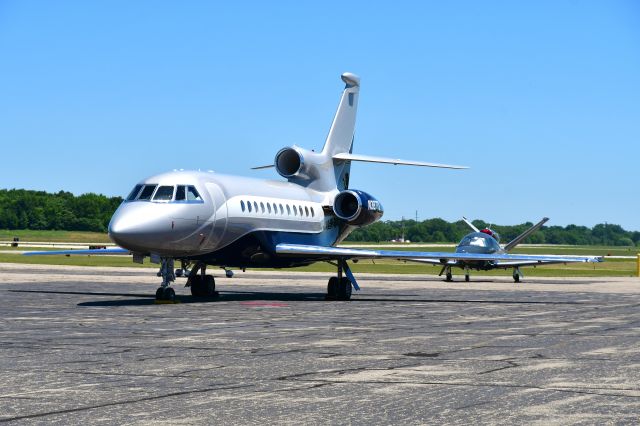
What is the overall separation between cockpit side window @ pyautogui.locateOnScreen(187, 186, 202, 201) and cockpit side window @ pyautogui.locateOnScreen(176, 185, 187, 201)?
0.12m

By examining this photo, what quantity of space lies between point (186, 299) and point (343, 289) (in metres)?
4.57

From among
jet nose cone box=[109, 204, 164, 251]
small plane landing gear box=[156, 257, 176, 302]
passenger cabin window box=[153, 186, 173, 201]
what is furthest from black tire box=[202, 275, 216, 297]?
jet nose cone box=[109, 204, 164, 251]

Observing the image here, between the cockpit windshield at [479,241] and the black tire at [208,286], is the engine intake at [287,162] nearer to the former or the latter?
the black tire at [208,286]

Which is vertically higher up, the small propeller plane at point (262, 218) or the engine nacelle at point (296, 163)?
the engine nacelle at point (296, 163)

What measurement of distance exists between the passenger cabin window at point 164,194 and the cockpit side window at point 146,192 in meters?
0.15

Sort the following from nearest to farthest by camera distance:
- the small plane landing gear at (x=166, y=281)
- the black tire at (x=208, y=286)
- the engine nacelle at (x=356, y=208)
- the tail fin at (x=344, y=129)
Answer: the small plane landing gear at (x=166, y=281) → the black tire at (x=208, y=286) → the engine nacelle at (x=356, y=208) → the tail fin at (x=344, y=129)

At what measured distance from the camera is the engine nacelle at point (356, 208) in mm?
33125

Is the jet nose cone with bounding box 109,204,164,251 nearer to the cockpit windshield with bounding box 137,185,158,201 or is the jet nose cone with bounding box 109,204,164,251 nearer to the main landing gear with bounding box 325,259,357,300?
Answer: the cockpit windshield with bounding box 137,185,158,201

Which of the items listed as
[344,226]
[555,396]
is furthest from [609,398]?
[344,226]

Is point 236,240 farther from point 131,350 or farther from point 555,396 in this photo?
point 555,396

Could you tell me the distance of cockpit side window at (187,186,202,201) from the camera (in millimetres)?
Answer: 26984

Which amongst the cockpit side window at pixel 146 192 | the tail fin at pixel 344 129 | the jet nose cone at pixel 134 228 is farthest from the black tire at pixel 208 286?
the tail fin at pixel 344 129

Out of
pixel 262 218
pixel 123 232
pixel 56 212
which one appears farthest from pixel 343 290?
pixel 56 212

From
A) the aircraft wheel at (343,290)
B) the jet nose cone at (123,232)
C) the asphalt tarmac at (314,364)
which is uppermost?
the jet nose cone at (123,232)
